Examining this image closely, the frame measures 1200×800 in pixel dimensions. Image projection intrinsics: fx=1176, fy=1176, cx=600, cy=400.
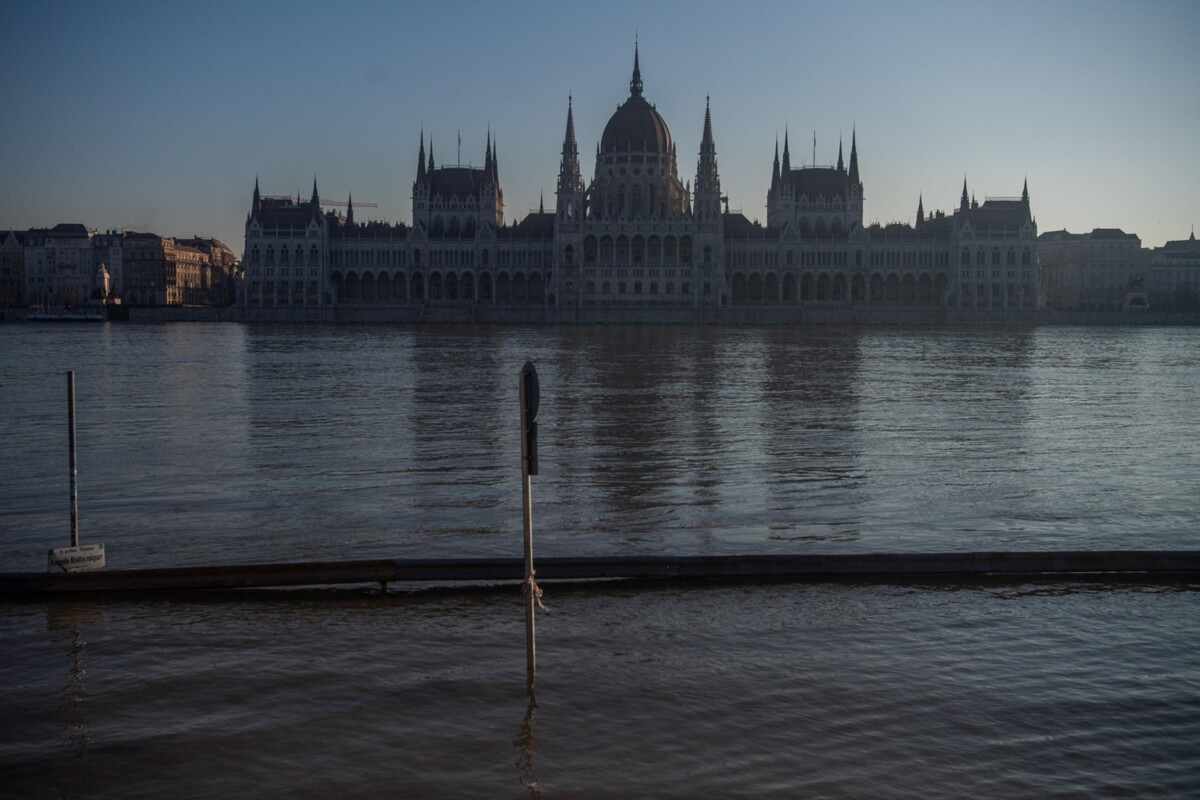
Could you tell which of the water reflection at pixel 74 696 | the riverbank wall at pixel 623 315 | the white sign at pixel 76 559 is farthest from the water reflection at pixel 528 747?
the riverbank wall at pixel 623 315

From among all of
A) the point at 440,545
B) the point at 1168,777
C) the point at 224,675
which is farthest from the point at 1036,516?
the point at 224,675

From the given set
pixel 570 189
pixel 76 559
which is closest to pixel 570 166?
pixel 570 189

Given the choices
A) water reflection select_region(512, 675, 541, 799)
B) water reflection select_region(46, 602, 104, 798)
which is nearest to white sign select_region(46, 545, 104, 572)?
water reflection select_region(46, 602, 104, 798)

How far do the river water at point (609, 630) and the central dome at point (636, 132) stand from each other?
12880 cm

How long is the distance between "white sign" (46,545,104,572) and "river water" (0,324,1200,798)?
1.52ft

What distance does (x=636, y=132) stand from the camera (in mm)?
149750

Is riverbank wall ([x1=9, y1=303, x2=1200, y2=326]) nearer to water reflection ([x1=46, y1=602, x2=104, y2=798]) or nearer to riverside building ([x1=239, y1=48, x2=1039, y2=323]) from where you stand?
riverside building ([x1=239, y1=48, x2=1039, y2=323])

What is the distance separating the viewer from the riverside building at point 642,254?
5645 inches

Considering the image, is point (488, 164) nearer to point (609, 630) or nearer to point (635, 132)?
point (635, 132)

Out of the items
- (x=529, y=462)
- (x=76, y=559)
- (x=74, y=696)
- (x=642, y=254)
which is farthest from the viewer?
(x=642, y=254)

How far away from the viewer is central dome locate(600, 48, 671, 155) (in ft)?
491

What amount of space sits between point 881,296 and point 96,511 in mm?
141848

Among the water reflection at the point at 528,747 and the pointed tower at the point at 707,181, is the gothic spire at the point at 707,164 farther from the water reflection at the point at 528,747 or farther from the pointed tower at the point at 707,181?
the water reflection at the point at 528,747

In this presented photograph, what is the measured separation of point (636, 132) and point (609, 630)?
145 metres
